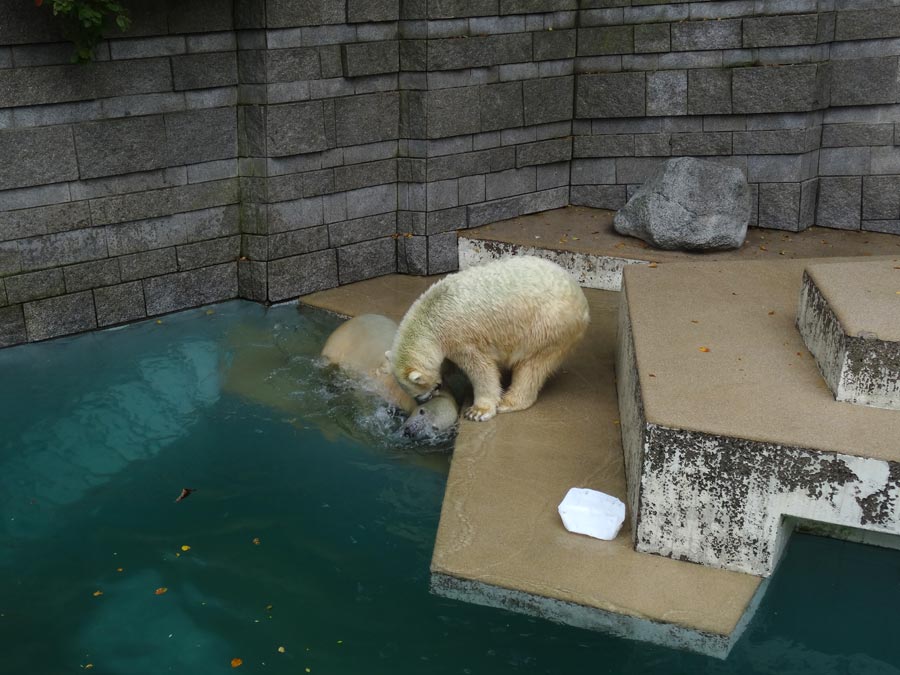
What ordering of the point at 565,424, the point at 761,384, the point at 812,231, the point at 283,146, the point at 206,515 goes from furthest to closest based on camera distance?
1. the point at 812,231
2. the point at 283,146
3. the point at 565,424
4. the point at 206,515
5. the point at 761,384

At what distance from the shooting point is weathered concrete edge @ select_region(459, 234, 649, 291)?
29.5 feet

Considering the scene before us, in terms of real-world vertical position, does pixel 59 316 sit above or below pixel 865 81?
below

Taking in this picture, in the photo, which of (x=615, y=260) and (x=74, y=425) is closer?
(x=74, y=425)

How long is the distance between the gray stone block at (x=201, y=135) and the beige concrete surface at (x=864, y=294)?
490 centimetres

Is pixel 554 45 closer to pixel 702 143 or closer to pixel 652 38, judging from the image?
pixel 652 38

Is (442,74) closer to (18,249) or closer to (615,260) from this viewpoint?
(615,260)

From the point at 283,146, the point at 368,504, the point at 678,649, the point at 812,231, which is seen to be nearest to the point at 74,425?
the point at 368,504

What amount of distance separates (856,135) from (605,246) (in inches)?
107

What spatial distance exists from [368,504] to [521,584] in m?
1.49

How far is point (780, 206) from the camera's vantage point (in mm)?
9641

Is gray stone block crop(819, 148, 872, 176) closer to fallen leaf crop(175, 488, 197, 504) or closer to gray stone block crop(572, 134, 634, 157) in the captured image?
gray stone block crop(572, 134, 634, 157)

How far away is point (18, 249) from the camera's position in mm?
7504

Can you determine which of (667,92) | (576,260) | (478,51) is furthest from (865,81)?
(478,51)

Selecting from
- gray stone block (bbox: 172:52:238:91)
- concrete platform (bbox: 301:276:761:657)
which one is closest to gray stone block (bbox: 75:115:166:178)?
gray stone block (bbox: 172:52:238:91)
